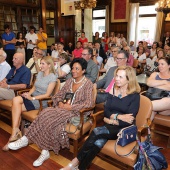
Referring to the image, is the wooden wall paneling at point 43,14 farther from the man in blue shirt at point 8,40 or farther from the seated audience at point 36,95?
the seated audience at point 36,95

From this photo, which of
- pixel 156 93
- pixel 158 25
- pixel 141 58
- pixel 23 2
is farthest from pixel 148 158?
pixel 158 25

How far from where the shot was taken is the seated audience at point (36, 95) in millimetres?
2633

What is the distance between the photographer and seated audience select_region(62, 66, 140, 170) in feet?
6.36

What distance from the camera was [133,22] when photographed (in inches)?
405

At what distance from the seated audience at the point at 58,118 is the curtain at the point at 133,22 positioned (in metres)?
8.57

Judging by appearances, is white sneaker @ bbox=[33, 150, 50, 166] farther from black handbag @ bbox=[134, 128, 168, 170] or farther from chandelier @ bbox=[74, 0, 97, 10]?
chandelier @ bbox=[74, 0, 97, 10]

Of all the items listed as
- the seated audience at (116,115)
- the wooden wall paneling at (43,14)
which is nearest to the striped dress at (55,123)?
the seated audience at (116,115)

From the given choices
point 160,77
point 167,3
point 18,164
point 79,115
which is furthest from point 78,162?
point 167,3

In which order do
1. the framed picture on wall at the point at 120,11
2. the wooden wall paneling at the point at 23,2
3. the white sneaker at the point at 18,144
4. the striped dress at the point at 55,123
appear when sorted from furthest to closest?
1. the framed picture on wall at the point at 120,11
2. the wooden wall paneling at the point at 23,2
3. the white sneaker at the point at 18,144
4. the striped dress at the point at 55,123

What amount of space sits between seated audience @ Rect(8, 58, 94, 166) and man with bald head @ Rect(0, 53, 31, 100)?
2.54 ft

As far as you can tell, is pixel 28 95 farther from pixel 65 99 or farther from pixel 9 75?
pixel 9 75

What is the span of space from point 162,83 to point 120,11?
28.5 ft

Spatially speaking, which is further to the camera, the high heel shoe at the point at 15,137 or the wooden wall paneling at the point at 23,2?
the wooden wall paneling at the point at 23,2

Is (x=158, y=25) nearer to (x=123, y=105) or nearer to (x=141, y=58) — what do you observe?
(x=141, y=58)
